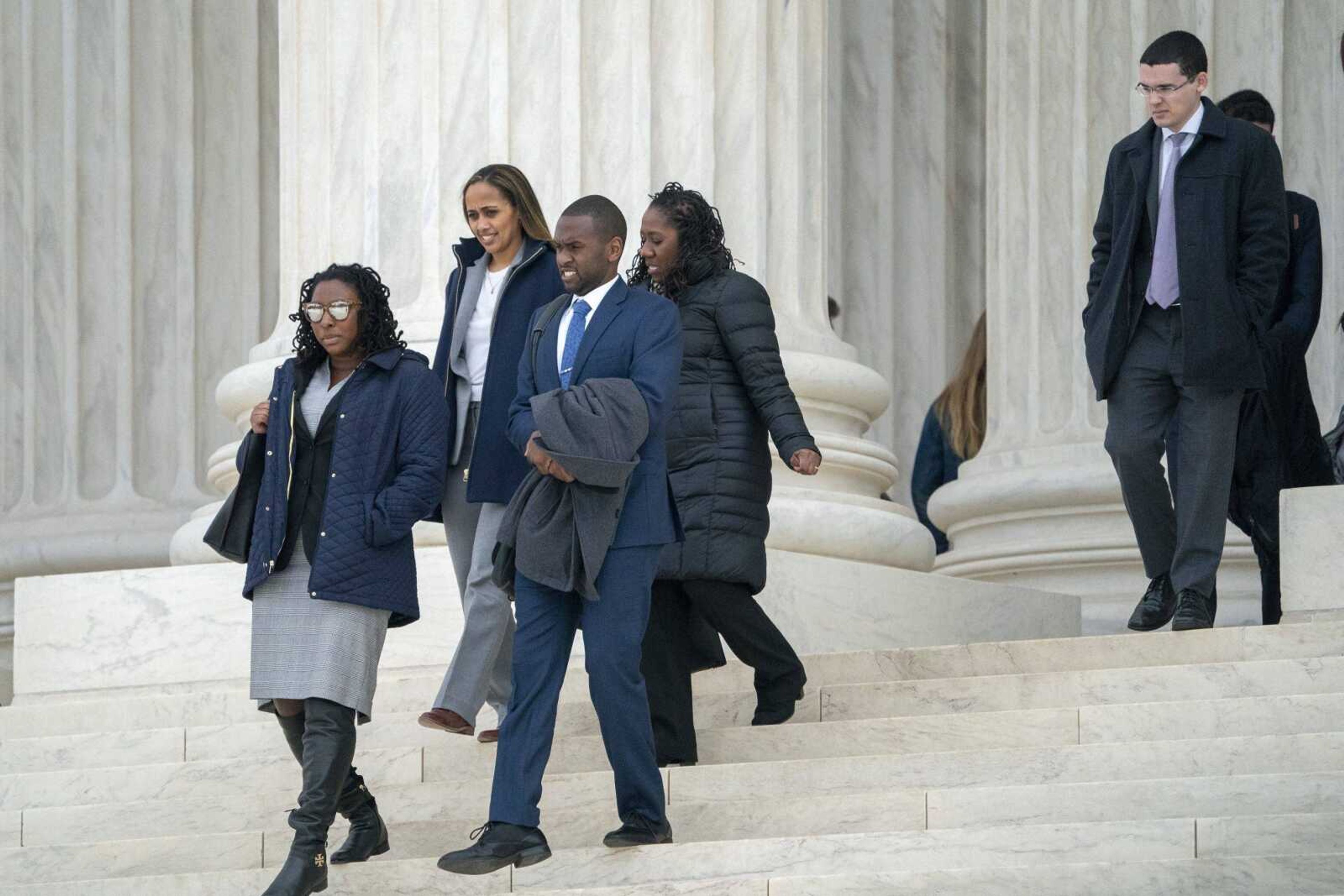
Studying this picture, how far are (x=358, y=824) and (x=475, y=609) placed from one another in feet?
3.09

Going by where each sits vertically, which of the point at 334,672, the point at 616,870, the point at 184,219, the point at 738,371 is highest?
the point at 184,219

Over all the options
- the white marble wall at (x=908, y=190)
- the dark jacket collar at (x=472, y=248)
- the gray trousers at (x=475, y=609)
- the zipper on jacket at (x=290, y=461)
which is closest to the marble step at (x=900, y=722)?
the gray trousers at (x=475, y=609)

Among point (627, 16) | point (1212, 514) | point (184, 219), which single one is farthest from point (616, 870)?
point (184, 219)

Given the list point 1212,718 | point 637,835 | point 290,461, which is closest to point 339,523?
point 290,461

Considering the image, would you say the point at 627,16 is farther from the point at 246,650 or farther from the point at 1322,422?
the point at 1322,422

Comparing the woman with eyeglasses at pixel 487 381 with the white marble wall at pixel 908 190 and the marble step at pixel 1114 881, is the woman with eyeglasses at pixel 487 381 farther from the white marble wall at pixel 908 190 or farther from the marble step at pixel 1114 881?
the white marble wall at pixel 908 190

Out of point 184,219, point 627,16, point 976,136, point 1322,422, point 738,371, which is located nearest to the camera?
point 738,371

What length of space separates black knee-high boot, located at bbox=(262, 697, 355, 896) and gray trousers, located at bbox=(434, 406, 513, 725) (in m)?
0.56

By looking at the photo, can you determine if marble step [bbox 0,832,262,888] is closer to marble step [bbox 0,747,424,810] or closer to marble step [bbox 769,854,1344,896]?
marble step [bbox 0,747,424,810]

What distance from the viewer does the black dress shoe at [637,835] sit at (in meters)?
8.28

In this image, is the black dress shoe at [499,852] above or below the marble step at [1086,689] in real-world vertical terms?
below

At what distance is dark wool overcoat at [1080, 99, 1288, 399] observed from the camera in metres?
9.99

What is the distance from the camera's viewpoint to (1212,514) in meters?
10.0

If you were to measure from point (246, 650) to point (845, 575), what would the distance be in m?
2.54
